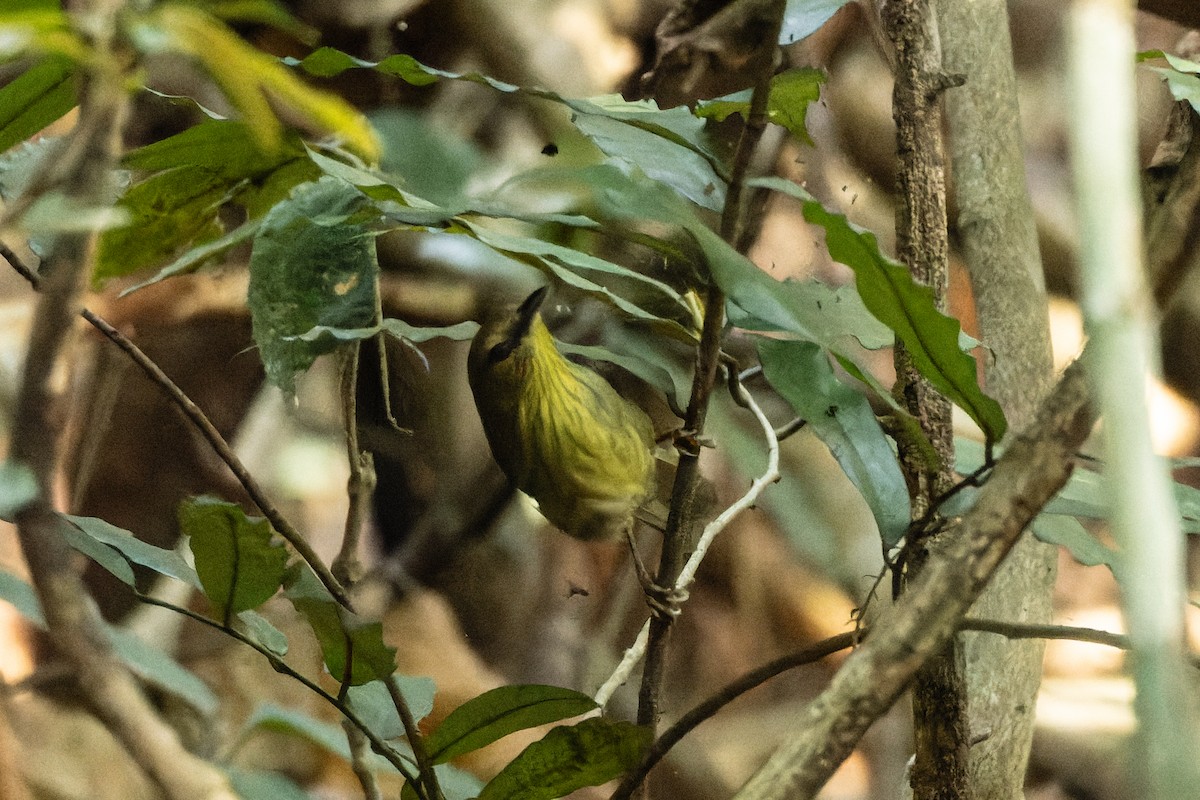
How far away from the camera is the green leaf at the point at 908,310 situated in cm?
49

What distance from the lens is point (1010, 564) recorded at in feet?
3.25

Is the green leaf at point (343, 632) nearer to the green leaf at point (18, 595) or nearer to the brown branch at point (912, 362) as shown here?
the green leaf at point (18, 595)

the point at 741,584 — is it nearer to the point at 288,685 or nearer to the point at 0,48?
the point at 288,685

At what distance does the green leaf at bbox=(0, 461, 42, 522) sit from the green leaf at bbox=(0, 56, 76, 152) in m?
0.39

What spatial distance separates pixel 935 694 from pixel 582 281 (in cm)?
39

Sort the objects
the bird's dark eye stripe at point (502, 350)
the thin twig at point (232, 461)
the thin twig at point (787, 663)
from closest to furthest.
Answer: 1. the thin twig at point (787, 663)
2. the thin twig at point (232, 461)
3. the bird's dark eye stripe at point (502, 350)

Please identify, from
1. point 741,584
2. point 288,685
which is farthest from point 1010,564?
point 288,685

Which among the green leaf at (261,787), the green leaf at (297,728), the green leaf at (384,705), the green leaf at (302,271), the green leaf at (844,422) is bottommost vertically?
the green leaf at (261,787)

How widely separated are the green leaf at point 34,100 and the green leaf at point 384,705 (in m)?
0.44

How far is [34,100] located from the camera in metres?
0.65

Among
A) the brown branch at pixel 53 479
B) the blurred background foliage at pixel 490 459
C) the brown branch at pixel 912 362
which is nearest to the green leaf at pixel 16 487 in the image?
the brown branch at pixel 53 479

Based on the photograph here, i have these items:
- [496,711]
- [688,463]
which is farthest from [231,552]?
[688,463]

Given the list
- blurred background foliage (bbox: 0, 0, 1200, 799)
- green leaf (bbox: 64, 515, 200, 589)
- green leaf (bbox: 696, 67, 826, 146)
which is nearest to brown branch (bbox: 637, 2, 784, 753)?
green leaf (bbox: 696, 67, 826, 146)

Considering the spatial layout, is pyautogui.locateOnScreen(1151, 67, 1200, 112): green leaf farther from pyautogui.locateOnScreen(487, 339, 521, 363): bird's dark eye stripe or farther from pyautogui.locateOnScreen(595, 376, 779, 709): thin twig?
pyautogui.locateOnScreen(487, 339, 521, 363): bird's dark eye stripe
